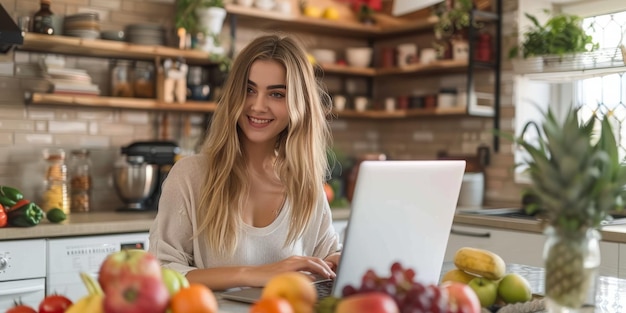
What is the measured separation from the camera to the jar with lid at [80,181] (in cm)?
360

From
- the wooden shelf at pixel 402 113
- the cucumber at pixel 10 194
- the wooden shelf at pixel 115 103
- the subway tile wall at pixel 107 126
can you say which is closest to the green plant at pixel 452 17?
the subway tile wall at pixel 107 126

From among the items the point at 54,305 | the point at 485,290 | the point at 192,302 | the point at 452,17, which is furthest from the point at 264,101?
the point at 452,17

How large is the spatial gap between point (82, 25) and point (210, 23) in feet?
2.18

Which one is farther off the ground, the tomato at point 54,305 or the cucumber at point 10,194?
the tomato at point 54,305

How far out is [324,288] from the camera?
157 cm

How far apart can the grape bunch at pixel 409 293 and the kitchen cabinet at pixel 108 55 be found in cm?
274

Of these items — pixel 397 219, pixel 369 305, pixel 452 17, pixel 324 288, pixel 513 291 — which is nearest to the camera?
pixel 369 305

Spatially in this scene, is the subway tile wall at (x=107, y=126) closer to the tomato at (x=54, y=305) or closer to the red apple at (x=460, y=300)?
the tomato at (x=54, y=305)

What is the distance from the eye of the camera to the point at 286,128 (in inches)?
82.3

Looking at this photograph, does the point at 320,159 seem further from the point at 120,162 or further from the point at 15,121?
the point at 15,121

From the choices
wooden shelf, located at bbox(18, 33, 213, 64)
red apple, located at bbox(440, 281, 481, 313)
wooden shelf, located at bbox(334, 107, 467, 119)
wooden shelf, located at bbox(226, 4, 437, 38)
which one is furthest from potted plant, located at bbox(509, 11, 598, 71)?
red apple, located at bbox(440, 281, 481, 313)

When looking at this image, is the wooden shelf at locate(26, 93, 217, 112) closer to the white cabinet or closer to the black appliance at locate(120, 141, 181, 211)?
the black appliance at locate(120, 141, 181, 211)

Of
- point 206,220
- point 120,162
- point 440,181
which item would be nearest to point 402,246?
point 440,181

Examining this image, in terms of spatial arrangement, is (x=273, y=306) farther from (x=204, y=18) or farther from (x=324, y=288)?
(x=204, y=18)
